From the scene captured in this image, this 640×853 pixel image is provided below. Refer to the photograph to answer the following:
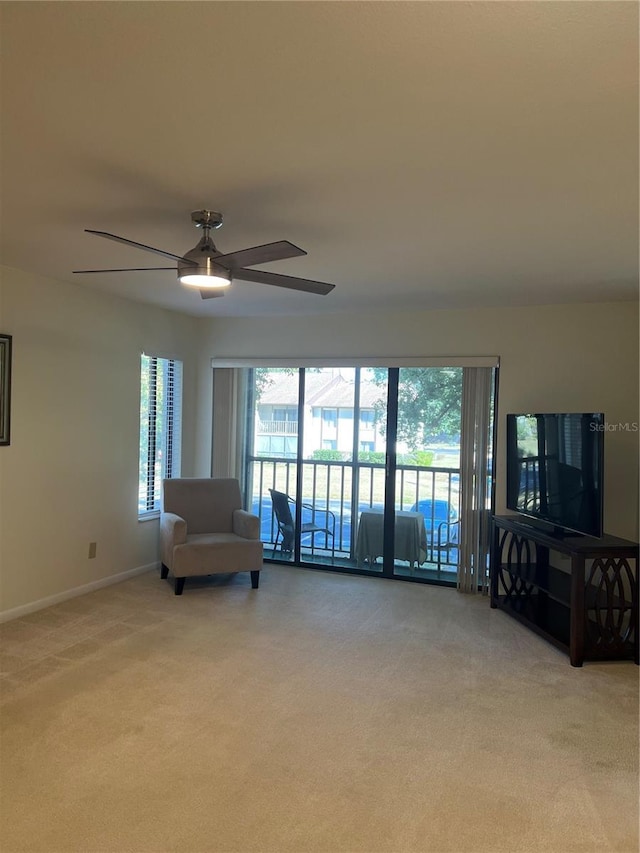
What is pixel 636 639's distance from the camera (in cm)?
361

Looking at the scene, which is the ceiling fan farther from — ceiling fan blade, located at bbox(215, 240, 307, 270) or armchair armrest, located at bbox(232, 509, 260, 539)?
armchair armrest, located at bbox(232, 509, 260, 539)

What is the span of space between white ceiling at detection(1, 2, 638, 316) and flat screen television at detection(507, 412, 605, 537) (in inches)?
43.3

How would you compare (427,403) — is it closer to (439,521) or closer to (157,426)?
(439,521)

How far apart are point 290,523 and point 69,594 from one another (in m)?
2.11

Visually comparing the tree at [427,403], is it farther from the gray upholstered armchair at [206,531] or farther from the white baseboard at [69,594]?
the white baseboard at [69,594]

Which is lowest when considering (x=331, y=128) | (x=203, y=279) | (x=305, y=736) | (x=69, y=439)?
(x=305, y=736)

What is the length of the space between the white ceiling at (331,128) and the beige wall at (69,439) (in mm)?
886

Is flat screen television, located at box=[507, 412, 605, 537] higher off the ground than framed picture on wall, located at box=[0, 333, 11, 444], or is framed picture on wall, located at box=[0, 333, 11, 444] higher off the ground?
framed picture on wall, located at box=[0, 333, 11, 444]

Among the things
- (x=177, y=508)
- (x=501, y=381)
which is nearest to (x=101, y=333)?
(x=177, y=508)

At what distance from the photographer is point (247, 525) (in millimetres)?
4992

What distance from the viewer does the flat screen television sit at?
3.65m

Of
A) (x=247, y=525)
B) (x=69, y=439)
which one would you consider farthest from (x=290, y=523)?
(x=69, y=439)

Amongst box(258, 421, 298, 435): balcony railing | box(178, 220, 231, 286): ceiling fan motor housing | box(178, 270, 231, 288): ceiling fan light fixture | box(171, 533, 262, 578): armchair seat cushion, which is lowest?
box(171, 533, 262, 578): armchair seat cushion

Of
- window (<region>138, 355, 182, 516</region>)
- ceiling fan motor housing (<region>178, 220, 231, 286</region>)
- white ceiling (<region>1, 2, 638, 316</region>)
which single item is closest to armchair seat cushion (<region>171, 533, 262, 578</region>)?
window (<region>138, 355, 182, 516</region>)
